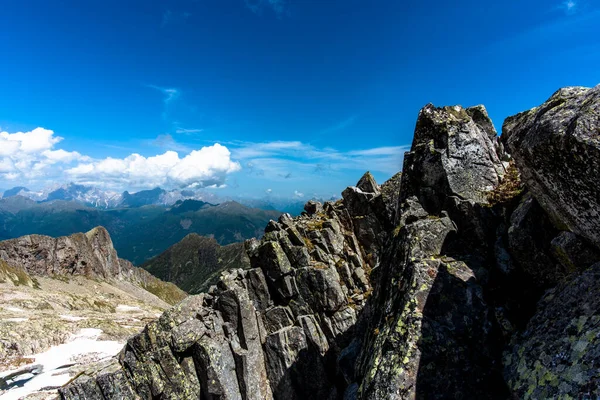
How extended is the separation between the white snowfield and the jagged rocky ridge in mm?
25362

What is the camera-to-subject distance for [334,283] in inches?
1264

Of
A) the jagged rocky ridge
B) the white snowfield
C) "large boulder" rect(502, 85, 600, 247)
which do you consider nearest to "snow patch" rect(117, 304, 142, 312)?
the white snowfield

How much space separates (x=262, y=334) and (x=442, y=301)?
66.4 feet

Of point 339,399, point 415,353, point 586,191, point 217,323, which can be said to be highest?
point 586,191


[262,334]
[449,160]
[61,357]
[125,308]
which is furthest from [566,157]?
[125,308]

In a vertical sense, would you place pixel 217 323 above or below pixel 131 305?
above

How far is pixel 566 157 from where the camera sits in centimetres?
999

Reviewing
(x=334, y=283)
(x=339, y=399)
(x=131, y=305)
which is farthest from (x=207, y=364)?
(x=131, y=305)

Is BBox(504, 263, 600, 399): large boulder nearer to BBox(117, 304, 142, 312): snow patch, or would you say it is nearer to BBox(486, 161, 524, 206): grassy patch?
BBox(486, 161, 524, 206): grassy patch

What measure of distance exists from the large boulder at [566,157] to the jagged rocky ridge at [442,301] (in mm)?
Answer: 51

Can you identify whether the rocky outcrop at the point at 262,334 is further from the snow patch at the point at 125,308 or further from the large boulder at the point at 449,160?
the snow patch at the point at 125,308

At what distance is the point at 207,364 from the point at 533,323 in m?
22.2

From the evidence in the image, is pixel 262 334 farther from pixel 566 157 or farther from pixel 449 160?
pixel 566 157

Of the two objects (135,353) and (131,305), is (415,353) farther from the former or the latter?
(131,305)
